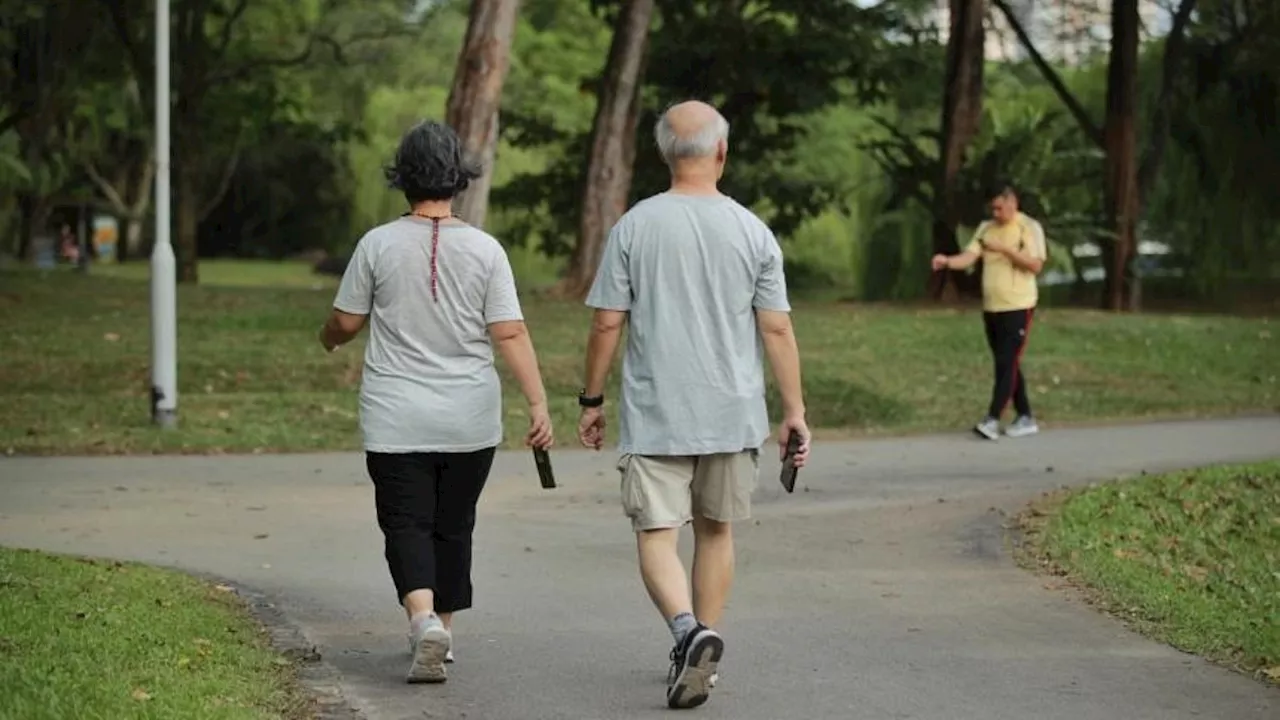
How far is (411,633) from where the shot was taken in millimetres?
8055

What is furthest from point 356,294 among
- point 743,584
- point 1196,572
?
point 1196,572

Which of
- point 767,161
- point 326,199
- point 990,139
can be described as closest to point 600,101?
point 990,139

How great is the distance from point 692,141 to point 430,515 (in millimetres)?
1557

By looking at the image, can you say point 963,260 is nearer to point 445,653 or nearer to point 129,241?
point 445,653

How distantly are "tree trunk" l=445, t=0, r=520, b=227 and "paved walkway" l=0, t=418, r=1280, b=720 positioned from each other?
690 cm

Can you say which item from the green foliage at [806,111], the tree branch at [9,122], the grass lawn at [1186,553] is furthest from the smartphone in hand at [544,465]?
the tree branch at [9,122]

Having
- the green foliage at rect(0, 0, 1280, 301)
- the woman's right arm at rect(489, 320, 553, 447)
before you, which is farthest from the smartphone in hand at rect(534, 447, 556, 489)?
the green foliage at rect(0, 0, 1280, 301)

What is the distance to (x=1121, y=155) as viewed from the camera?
32406 mm

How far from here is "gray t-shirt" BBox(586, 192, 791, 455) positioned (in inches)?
304

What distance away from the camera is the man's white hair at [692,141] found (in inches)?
305

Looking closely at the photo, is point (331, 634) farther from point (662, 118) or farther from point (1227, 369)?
point (1227, 369)

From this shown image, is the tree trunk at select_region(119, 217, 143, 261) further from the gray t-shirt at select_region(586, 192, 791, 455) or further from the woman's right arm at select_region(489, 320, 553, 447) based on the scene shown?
the gray t-shirt at select_region(586, 192, 791, 455)

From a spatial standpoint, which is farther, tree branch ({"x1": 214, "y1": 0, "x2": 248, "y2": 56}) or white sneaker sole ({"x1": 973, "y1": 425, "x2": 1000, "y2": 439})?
tree branch ({"x1": 214, "y1": 0, "x2": 248, "y2": 56})

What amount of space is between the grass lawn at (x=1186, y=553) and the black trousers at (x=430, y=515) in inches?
100
